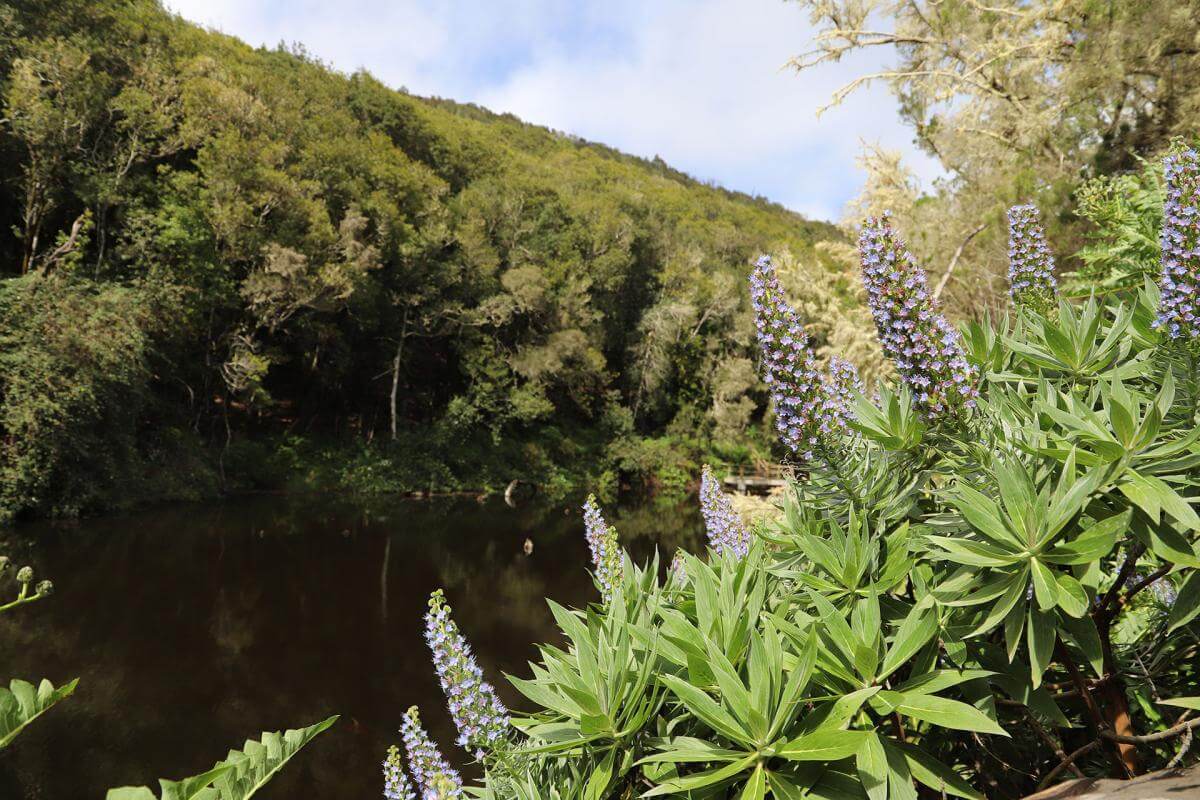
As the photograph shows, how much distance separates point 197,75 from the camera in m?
21.6

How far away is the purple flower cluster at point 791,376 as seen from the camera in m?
1.97

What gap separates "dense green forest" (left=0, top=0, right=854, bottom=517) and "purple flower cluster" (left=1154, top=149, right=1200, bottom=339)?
1367 centimetres

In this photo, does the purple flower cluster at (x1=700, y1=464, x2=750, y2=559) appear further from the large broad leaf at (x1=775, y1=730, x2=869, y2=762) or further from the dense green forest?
→ the dense green forest

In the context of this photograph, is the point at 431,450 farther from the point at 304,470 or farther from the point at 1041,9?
the point at 1041,9

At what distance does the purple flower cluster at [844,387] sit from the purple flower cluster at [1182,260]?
0.76 m

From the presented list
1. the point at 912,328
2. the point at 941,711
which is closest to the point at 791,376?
the point at 912,328

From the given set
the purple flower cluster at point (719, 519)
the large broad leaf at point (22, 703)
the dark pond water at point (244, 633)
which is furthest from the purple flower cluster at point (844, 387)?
the dark pond water at point (244, 633)

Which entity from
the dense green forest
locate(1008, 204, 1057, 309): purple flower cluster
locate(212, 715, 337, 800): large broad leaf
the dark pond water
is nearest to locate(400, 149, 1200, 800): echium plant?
locate(1008, 204, 1057, 309): purple flower cluster

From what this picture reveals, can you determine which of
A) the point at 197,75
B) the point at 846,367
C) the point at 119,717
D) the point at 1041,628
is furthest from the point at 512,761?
the point at 197,75

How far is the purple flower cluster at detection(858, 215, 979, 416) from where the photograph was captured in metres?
1.88

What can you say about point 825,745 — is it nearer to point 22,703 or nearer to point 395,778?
point 22,703

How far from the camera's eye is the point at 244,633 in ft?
32.9

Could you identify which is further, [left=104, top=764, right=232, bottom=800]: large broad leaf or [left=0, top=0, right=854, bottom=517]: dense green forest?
[left=0, top=0, right=854, bottom=517]: dense green forest

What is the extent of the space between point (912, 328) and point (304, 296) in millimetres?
22446
